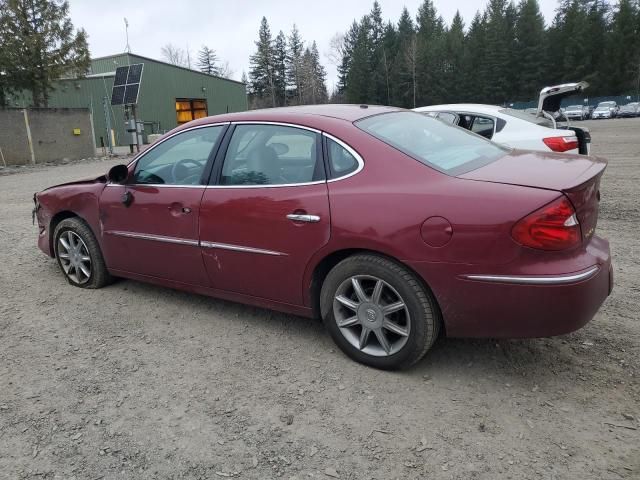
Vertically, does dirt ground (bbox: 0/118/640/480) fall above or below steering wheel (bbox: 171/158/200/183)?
below

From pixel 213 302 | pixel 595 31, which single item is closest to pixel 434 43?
pixel 595 31

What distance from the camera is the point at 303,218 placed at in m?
3.08

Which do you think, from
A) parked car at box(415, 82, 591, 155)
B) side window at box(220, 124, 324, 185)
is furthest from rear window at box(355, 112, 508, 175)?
parked car at box(415, 82, 591, 155)

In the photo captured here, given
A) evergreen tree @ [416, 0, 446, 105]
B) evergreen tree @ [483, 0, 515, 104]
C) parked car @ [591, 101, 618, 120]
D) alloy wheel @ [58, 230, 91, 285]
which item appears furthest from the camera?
evergreen tree @ [416, 0, 446, 105]

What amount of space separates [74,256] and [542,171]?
12.9 feet

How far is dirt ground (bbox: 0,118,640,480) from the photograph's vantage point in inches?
90.9

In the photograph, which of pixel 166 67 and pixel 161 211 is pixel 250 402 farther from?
pixel 166 67

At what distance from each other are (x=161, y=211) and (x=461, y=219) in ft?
7.41

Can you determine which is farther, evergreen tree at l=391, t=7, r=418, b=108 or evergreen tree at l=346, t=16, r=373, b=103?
evergreen tree at l=346, t=16, r=373, b=103

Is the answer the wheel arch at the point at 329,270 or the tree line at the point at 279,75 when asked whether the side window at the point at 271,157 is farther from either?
the tree line at the point at 279,75

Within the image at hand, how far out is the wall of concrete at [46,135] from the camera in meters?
19.8

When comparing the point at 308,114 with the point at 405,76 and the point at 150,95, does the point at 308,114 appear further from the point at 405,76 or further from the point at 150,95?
the point at 405,76

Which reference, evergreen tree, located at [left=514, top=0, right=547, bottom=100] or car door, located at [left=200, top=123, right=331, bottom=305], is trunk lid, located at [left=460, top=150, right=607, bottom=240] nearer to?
car door, located at [left=200, top=123, right=331, bottom=305]

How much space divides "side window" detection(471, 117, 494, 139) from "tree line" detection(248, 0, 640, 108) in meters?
65.7
